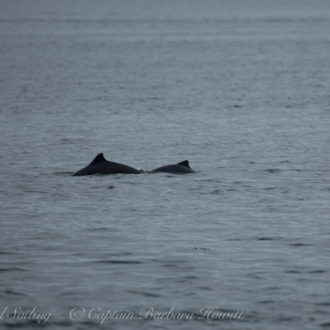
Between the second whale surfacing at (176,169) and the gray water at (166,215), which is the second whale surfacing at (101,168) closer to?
the gray water at (166,215)

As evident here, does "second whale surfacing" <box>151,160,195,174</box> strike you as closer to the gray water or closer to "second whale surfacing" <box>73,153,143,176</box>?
the gray water

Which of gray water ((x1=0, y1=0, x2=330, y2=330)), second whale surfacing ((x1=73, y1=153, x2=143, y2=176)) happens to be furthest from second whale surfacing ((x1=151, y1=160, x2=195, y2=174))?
second whale surfacing ((x1=73, y1=153, x2=143, y2=176))

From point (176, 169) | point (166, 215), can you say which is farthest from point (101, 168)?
point (166, 215)

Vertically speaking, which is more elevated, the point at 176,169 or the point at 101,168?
the point at 101,168

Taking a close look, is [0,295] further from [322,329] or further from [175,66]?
[175,66]

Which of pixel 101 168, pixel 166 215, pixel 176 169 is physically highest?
pixel 166 215

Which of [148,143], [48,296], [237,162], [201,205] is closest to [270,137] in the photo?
[148,143]

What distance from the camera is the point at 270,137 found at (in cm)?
2511

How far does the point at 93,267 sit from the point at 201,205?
3.93m

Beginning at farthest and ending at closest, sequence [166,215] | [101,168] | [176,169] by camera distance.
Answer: [176,169] < [101,168] < [166,215]

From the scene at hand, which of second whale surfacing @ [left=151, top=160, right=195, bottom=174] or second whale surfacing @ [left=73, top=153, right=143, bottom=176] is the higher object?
second whale surfacing @ [left=73, top=153, right=143, bottom=176]

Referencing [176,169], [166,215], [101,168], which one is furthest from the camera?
[176,169]

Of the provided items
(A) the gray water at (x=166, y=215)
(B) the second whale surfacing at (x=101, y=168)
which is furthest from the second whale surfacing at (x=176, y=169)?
(B) the second whale surfacing at (x=101, y=168)

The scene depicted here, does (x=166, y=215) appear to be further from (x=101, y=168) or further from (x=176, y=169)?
(x=176, y=169)
